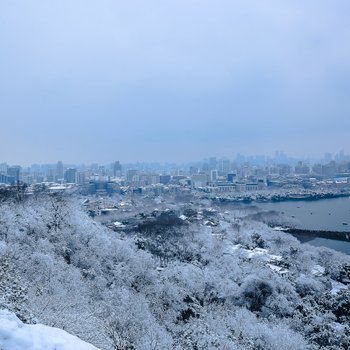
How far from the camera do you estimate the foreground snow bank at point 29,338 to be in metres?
3.78

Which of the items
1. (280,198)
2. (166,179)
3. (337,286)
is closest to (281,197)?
(280,198)

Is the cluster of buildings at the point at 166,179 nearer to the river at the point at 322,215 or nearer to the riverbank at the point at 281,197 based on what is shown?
the riverbank at the point at 281,197

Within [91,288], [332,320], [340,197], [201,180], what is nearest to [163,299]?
[91,288]

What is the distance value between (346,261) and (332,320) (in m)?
7.27

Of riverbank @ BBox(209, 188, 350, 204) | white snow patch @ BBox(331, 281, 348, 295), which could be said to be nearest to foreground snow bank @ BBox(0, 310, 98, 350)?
white snow patch @ BBox(331, 281, 348, 295)

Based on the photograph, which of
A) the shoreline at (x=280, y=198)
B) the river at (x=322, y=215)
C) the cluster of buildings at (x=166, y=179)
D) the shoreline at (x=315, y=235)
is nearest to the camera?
the river at (x=322, y=215)

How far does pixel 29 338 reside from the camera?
12.7 ft

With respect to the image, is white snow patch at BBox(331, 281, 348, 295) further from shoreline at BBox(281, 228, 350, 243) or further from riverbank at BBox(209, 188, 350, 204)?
riverbank at BBox(209, 188, 350, 204)

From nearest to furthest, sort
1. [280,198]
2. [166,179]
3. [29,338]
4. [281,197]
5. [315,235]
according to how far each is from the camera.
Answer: [29,338], [315,235], [280,198], [281,197], [166,179]

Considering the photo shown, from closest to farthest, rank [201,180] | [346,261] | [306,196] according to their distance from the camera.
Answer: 1. [346,261]
2. [306,196]
3. [201,180]

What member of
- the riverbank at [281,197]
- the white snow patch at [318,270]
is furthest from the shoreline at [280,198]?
the white snow patch at [318,270]

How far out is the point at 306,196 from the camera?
5806 centimetres

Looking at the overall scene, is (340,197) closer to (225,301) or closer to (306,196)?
(306,196)

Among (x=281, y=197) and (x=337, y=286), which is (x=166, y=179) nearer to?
(x=281, y=197)
